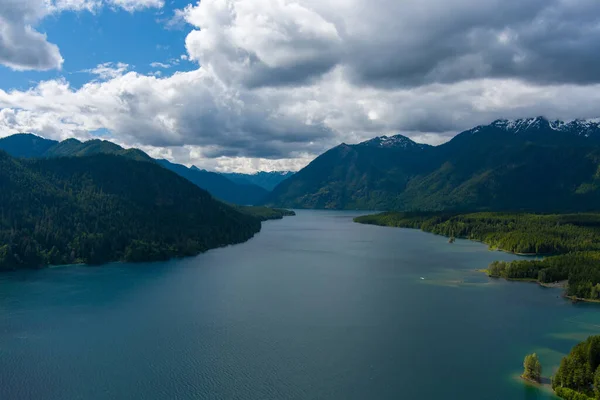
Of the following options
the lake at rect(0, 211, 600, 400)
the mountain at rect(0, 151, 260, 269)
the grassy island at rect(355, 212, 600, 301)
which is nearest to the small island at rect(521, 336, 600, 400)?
the lake at rect(0, 211, 600, 400)

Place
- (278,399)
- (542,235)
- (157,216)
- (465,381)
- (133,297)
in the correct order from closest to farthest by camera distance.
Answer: (278,399)
(465,381)
(133,297)
(542,235)
(157,216)

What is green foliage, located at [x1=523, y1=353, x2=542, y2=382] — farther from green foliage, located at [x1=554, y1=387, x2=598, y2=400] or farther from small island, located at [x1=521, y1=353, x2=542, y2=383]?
green foliage, located at [x1=554, y1=387, x2=598, y2=400]

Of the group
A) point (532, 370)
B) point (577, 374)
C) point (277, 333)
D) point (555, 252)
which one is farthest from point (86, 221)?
point (555, 252)

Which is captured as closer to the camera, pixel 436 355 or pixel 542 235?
pixel 436 355

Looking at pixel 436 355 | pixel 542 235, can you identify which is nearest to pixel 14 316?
pixel 436 355

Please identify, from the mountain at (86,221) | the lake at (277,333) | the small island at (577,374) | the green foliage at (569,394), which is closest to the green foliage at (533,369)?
the small island at (577,374)

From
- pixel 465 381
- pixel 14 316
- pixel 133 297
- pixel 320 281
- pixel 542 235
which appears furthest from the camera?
pixel 542 235

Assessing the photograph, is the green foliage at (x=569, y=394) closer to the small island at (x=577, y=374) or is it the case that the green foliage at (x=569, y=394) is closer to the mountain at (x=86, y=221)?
the small island at (x=577, y=374)

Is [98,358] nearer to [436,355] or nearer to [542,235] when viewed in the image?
[436,355]
